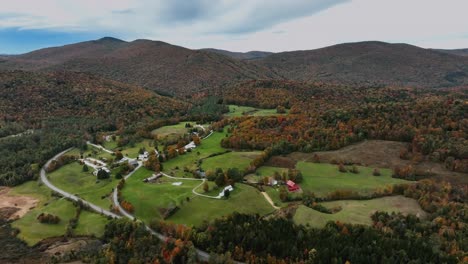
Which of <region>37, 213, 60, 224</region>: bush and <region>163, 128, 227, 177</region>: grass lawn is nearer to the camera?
<region>37, 213, 60, 224</region>: bush

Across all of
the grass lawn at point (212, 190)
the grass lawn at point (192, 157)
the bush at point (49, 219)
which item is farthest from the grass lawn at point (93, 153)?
the grass lawn at point (212, 190)

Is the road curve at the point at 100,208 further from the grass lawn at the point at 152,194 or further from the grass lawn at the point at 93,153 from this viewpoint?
the grass lawn at the point at 93,153

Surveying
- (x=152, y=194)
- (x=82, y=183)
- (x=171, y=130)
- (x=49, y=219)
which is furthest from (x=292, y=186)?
(x=171, y=130)

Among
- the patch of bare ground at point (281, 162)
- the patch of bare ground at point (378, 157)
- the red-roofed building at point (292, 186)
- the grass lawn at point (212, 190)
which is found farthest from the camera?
the patch of bare ground at point (281, 162)

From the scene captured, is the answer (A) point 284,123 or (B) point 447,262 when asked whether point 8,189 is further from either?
(B) point 447,262

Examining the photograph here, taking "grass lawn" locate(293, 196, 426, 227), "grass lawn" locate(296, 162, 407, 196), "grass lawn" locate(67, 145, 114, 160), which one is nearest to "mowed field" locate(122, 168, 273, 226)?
A: "grass lawn" locate(293, 196, 426, 227)

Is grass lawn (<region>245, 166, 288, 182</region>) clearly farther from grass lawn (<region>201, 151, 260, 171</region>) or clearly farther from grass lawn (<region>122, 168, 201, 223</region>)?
grass lawn (<region>122, 168, 201, 223</region>)
